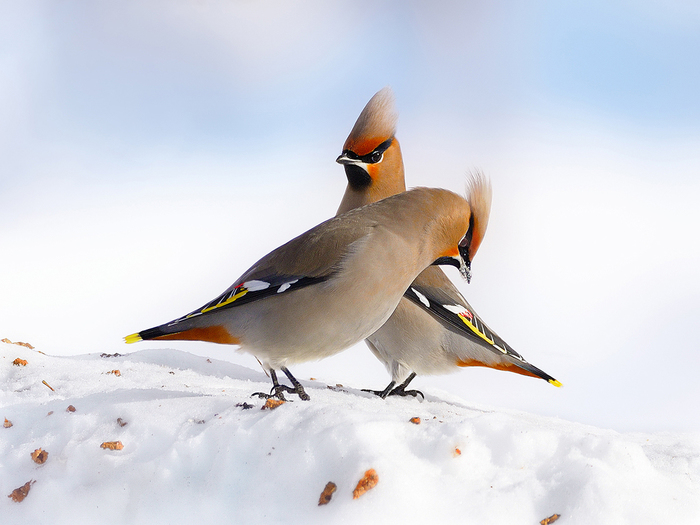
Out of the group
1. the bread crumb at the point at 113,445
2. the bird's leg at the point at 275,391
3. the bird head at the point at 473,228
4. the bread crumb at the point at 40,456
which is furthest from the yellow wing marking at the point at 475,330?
the bread crumb at the point at 40,456

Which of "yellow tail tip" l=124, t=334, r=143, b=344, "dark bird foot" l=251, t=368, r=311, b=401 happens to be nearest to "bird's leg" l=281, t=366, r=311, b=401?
"dark bird foot" l=251, t=368, r=311, b=401

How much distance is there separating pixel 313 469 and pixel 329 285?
76 cm

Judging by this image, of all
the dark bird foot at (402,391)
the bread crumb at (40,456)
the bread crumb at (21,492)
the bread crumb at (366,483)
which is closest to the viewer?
the bread crumb at (366,483)

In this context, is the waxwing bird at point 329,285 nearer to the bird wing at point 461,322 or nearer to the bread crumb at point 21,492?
the bird wing at point 461,322

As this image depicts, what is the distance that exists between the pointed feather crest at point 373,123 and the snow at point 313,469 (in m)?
1.54

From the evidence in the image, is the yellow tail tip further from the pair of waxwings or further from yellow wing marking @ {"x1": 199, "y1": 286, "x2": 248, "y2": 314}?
yellow wing marking @ {"x1": 199, "y1": 286, "x2": 248, "y2": 314}

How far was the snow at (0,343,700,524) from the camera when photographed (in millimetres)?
2102

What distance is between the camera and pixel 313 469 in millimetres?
2207

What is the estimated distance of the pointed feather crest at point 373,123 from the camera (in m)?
3.67

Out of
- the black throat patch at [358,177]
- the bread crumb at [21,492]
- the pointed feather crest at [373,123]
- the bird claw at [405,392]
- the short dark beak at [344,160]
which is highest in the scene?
the pointed feather crest at [373,123]

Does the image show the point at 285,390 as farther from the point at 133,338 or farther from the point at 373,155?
the point at 373,155

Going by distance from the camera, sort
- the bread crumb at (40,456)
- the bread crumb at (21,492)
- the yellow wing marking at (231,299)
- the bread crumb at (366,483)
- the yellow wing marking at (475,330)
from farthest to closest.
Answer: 1. the yellow wing marking at (475,330)
2. the yellow wing marking at (231,299)
3. the bread crumb at (40,456)
4. the bread crumb at (21,492)
5. the bread crumb at (366,483)

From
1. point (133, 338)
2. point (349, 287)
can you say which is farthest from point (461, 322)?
point (133, 338)

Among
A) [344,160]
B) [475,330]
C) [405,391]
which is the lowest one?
[405,391]
